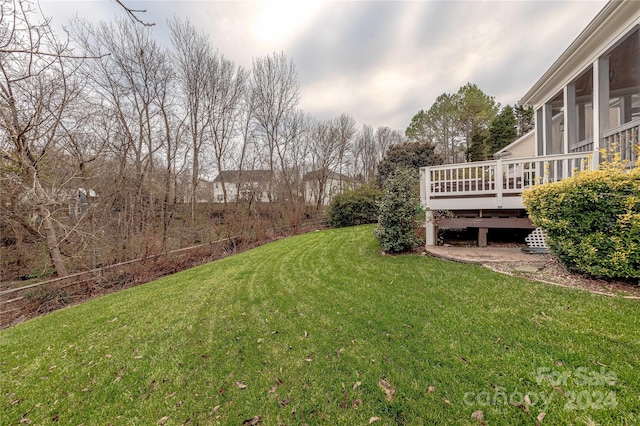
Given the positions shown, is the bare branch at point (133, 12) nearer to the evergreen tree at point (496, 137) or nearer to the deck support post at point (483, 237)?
the deck support post at point (483, 237)

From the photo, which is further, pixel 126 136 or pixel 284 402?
pixel 126 136

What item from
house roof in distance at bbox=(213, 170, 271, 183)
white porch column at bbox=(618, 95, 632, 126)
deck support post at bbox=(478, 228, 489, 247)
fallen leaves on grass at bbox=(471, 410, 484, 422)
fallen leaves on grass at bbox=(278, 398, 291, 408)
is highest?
white porch column at bbox=(618, 95, 632, 126)

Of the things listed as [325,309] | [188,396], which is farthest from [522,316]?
[188,396]

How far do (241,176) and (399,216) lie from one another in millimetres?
11375

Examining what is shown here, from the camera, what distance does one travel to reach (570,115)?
6.02m

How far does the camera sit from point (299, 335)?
9.20 ft

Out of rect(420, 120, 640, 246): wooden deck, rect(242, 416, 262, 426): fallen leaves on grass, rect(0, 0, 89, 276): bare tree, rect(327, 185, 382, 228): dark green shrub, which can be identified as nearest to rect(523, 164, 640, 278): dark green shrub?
rect(420, 120, 640, 246): wooden deck

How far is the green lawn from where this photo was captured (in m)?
1.73

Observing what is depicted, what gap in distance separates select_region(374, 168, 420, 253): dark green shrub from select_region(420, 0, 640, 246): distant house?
564mm

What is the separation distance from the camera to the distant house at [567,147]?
14.3ft

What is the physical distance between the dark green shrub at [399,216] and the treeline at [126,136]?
5.17 meters

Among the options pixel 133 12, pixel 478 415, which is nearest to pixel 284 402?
pixel 478 415

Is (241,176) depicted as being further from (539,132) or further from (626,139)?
(626,139)

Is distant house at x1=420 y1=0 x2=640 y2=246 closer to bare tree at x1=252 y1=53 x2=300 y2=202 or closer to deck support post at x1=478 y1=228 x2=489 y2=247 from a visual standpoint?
deck support post at x1=478 y1=228 x2=489 y2=247
